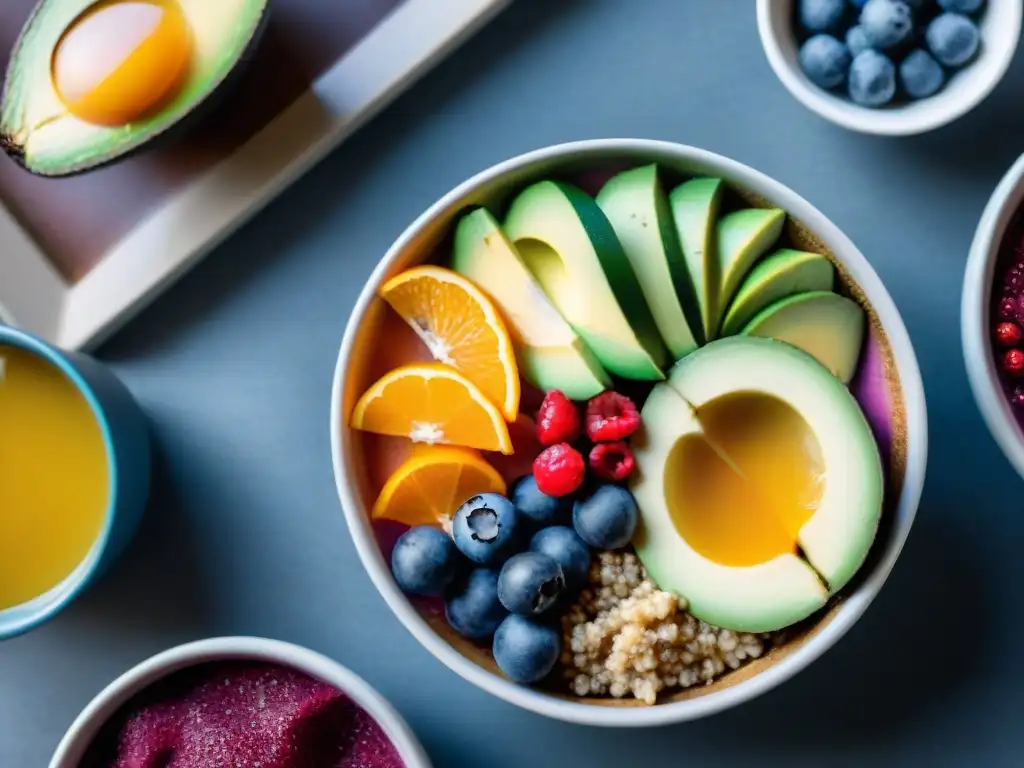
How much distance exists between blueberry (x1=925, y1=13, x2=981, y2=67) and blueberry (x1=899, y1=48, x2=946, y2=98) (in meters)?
0.01

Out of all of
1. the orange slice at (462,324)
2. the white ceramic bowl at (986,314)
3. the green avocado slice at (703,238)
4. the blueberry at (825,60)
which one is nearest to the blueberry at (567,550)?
the orange slice at (462,324)

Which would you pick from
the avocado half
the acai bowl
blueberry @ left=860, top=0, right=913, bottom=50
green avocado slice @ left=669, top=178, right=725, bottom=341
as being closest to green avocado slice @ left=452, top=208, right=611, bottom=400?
the acai bowl

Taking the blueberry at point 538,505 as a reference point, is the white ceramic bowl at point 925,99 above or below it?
above

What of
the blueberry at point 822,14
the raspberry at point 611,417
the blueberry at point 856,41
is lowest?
the raspberry at point 611,417

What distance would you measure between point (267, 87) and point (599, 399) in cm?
47

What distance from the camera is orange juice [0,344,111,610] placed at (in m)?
1.06

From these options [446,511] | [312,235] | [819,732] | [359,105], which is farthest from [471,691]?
[359,105]

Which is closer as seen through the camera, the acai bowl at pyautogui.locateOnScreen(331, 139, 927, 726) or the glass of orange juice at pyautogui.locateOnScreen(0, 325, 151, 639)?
the acai bowl at pyautogui.locateOnScreen(331, 139, 927, 726)

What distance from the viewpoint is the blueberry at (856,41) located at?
1.02 metres

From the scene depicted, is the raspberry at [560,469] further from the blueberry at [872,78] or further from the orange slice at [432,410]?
the blueberry at [872,78]

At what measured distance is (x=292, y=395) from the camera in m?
1.12

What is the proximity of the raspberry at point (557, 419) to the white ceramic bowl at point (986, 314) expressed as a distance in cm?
35

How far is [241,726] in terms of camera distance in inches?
38.3

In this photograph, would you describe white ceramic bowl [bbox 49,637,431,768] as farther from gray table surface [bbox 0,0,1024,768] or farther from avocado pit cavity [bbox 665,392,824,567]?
avocado pit cavity [bbox 665,392,824,567]
